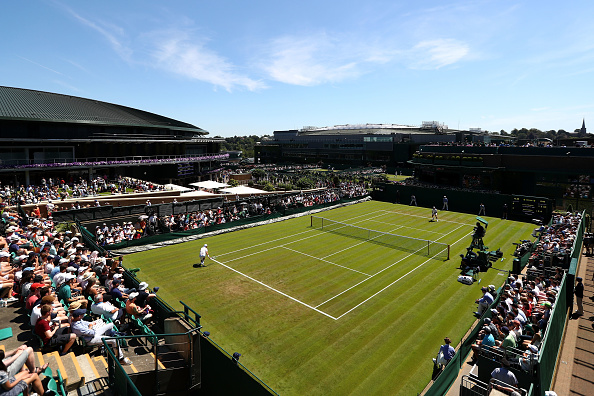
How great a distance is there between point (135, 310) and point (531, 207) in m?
37.8

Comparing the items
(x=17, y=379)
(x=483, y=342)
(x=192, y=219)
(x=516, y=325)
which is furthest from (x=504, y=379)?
(x=192, y=219)

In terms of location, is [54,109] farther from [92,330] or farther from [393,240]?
Answer: [92,330]

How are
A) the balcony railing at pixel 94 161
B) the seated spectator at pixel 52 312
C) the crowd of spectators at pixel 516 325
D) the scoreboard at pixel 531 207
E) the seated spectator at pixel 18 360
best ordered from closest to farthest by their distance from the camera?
1. the seated spectator at pixel 18 360
2. the seated spectator at pixel 52 312
3. the crowd of spectators at pixel 516 325
4. the scoreboard at pixel 531 207
5. the balcony railing at pixel 94 161

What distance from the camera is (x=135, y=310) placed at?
11.1 meters

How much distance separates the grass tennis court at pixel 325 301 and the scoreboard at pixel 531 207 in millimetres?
6305

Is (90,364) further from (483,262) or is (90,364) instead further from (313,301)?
(483,262)

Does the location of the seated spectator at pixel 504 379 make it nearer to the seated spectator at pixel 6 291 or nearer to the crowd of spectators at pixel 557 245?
the crowd of spectators at pixel 557 245

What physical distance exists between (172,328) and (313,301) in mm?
7776

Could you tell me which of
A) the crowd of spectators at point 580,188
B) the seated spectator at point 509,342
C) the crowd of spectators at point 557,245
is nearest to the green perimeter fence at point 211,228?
the seated spectator at point 509,342

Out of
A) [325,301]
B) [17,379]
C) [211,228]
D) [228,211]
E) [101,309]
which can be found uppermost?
[17,379]

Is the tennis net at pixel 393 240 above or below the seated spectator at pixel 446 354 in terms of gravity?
below

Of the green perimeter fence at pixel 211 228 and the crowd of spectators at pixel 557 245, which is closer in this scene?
the crowd of spectators at pixel 557 245

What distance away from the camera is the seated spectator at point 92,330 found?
8891 mm

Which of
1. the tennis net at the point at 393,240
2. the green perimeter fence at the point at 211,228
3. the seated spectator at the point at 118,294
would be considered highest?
the seated spectator at the point at 118,294
